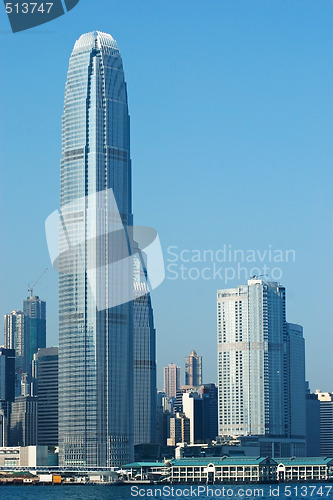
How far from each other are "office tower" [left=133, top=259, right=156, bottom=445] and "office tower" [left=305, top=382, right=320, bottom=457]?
16.3 meters

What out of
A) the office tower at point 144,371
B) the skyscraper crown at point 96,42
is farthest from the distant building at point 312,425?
the skyscraper crown at point 96,42

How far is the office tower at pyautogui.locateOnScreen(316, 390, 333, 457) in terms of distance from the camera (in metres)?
97.8

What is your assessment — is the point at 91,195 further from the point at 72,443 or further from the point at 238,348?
the point at 238,348

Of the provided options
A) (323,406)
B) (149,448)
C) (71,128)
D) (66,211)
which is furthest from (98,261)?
(323,406)

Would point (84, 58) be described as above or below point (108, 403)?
above

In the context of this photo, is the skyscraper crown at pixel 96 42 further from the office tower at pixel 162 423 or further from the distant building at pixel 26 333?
the office tower at pixel 162 423

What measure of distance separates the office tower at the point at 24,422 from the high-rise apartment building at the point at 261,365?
50.7ft

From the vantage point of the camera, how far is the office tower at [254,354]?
8869 cm

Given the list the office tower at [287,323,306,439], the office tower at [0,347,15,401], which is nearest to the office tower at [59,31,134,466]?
the office tower at [0,347,15,401]

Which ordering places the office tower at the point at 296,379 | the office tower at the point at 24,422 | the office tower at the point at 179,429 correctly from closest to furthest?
the office tower at the point at 24,422
the office tower at the point at 296,379
the office tower at the point at 179,429

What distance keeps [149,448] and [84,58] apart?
27.4 metres

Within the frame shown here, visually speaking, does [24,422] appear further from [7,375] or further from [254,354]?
[254,354]

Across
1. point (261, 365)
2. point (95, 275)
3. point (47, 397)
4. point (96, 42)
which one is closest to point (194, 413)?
point (261, 365)

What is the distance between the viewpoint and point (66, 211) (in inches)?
2857
